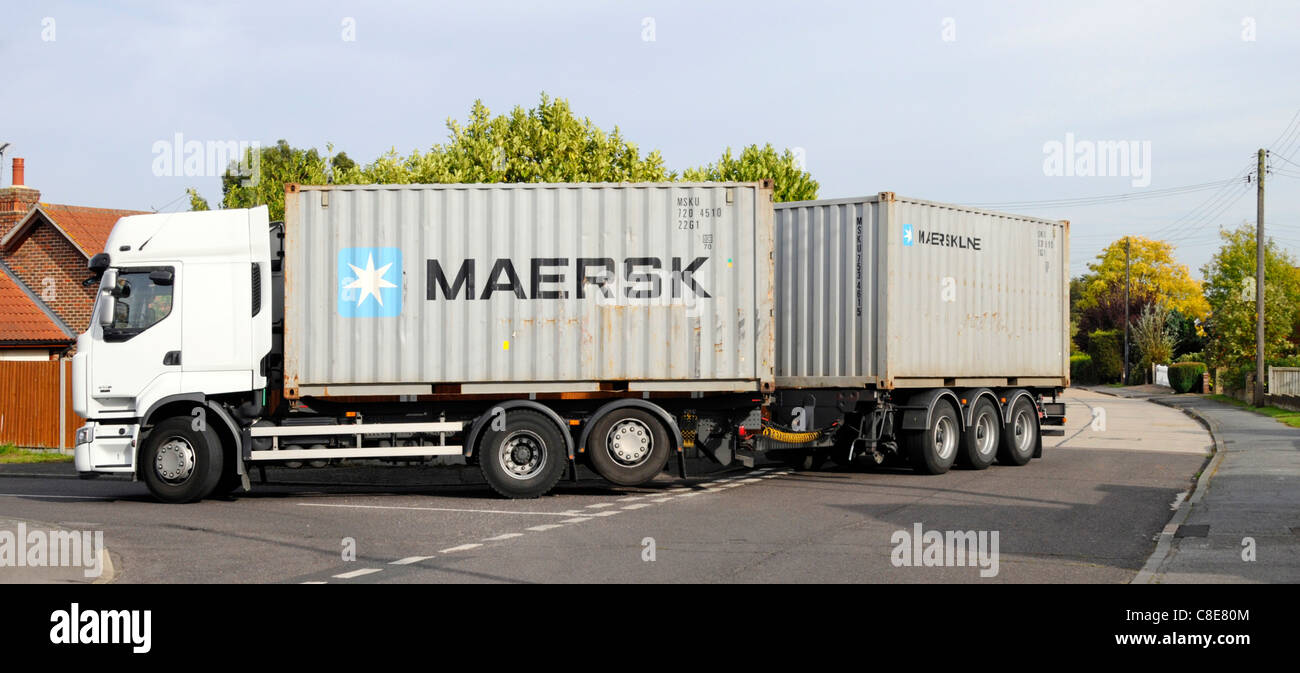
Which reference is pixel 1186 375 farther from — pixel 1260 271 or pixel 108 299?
pixel 108 299

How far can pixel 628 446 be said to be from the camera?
1495cm

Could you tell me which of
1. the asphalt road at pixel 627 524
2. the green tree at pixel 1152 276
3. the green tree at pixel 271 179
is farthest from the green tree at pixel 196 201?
the green tree at pixel 1152 276

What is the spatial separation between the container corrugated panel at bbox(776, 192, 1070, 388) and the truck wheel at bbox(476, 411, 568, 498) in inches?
158

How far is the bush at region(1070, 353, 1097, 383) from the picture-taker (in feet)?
269

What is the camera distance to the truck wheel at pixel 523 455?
14727mm

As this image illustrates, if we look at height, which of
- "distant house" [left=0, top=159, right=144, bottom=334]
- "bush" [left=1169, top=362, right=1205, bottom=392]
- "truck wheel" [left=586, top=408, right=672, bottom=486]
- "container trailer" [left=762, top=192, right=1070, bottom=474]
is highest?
"distant house" [left=0, top=159, right=144, bottom=334]

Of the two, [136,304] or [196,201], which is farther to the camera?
[196,201]

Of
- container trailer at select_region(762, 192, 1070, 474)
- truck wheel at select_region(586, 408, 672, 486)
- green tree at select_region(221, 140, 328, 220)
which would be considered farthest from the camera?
green tree at select_region(221, 140, 328, 220)

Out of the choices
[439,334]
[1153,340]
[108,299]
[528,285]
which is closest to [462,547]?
[439,334]

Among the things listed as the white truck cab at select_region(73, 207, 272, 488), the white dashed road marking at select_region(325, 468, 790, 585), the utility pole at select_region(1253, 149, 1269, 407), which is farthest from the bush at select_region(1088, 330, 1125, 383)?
the white truck cab at select_region(73, 207, 272, 488)

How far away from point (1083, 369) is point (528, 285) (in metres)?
74.0

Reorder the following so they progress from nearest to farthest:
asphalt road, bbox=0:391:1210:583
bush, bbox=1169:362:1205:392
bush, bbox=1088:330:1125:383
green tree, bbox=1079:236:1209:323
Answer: asphalt road, bbox=0:391:1210:583
bush, bbox=1169:362:1205:392
bush, bbox=1088:330:1125:383
green tree, bbox=1079:236:1209:323

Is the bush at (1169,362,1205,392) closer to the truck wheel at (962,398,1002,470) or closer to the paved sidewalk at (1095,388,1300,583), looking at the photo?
the paved sidewalk at (1095,388,1300,583)

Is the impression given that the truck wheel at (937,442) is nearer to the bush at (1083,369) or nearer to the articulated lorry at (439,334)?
the articulated lorry at (439,334)
